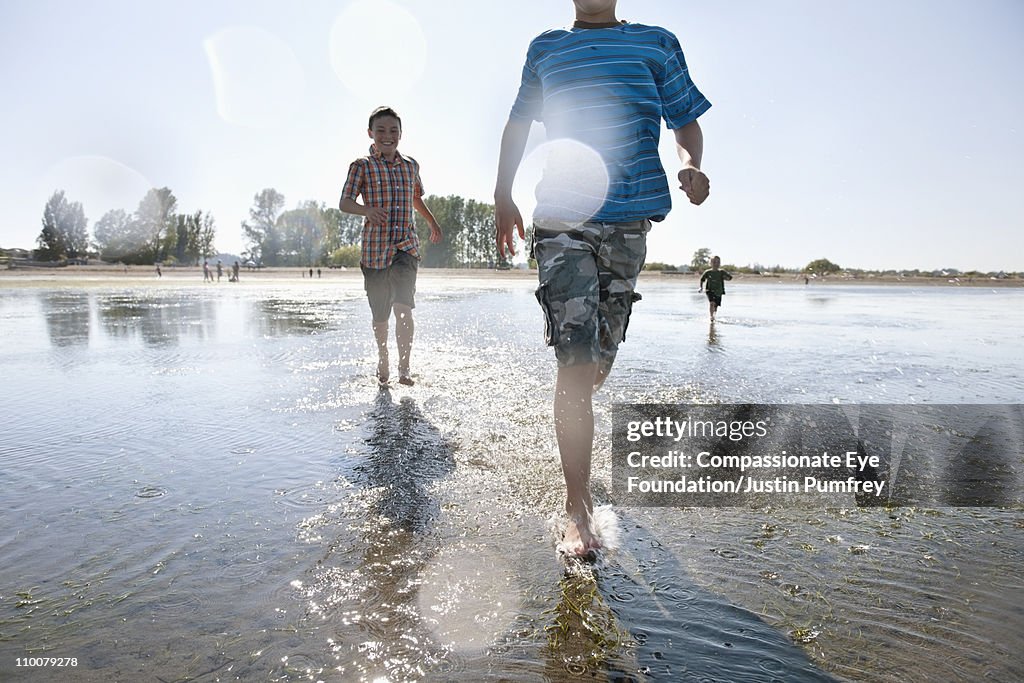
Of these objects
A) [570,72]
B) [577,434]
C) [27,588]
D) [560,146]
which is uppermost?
[570,72]

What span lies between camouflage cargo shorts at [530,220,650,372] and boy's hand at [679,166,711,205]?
8.9 inches

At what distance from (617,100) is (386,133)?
3.32 m

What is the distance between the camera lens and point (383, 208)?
5.38 meters

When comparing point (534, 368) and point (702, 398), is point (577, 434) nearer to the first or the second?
point (702, 398)

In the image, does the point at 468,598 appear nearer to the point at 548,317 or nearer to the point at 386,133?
the point at 548,317

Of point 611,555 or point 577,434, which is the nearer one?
point 611,555

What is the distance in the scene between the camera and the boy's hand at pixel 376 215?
5.29 metres

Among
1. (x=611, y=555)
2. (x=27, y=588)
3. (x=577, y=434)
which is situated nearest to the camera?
(x=27, y=588)

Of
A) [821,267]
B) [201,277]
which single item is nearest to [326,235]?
[201,277]

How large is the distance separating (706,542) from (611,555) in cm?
39

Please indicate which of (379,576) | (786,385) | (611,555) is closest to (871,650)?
(611,555)

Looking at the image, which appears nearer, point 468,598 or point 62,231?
point 468,598

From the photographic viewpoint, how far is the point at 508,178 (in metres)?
2.72

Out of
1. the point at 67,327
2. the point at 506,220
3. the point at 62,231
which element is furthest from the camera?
the point at 62,231
